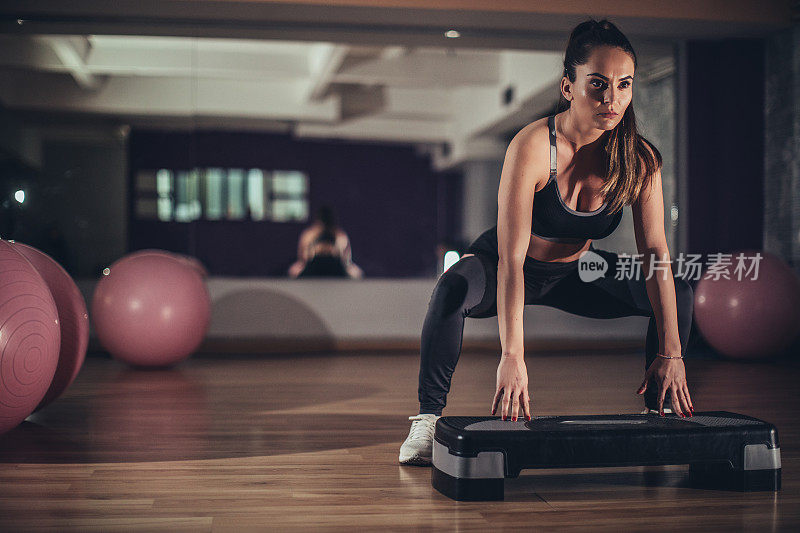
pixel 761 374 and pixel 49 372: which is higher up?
pixel 49 372

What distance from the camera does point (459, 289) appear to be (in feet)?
6.15

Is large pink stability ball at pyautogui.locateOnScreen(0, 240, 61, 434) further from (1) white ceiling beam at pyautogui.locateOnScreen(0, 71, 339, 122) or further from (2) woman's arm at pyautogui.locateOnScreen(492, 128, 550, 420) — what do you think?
(1) white ceiling beam at pyautogui.locateOnScreen(0, 71, 339, 122)

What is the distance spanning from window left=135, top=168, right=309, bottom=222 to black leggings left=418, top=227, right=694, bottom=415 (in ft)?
12.2

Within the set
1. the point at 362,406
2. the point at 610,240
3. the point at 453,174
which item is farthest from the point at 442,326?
the point at 453,174

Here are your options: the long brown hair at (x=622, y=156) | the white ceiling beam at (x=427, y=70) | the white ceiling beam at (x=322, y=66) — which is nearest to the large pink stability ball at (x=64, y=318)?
the long brown hair at (x=622, y=156)

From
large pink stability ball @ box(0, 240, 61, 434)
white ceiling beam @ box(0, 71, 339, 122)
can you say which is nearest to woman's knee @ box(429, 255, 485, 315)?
large pink stability ball @ box(0, 240, 61, 434)

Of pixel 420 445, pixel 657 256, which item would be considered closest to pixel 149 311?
pixel 420 445

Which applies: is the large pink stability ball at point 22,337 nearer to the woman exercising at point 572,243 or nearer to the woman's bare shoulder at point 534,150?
the woman exercising at point 572,243

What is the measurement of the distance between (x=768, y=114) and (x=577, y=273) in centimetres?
354

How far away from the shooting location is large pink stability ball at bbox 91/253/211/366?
3799mm

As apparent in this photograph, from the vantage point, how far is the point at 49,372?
2256mm

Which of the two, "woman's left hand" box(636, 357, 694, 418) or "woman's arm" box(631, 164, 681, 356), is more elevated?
"woman's arm" box(631, 164, 681, 356)

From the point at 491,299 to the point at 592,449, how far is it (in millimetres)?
460

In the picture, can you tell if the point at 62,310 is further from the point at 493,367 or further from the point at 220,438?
the point at 493,367
